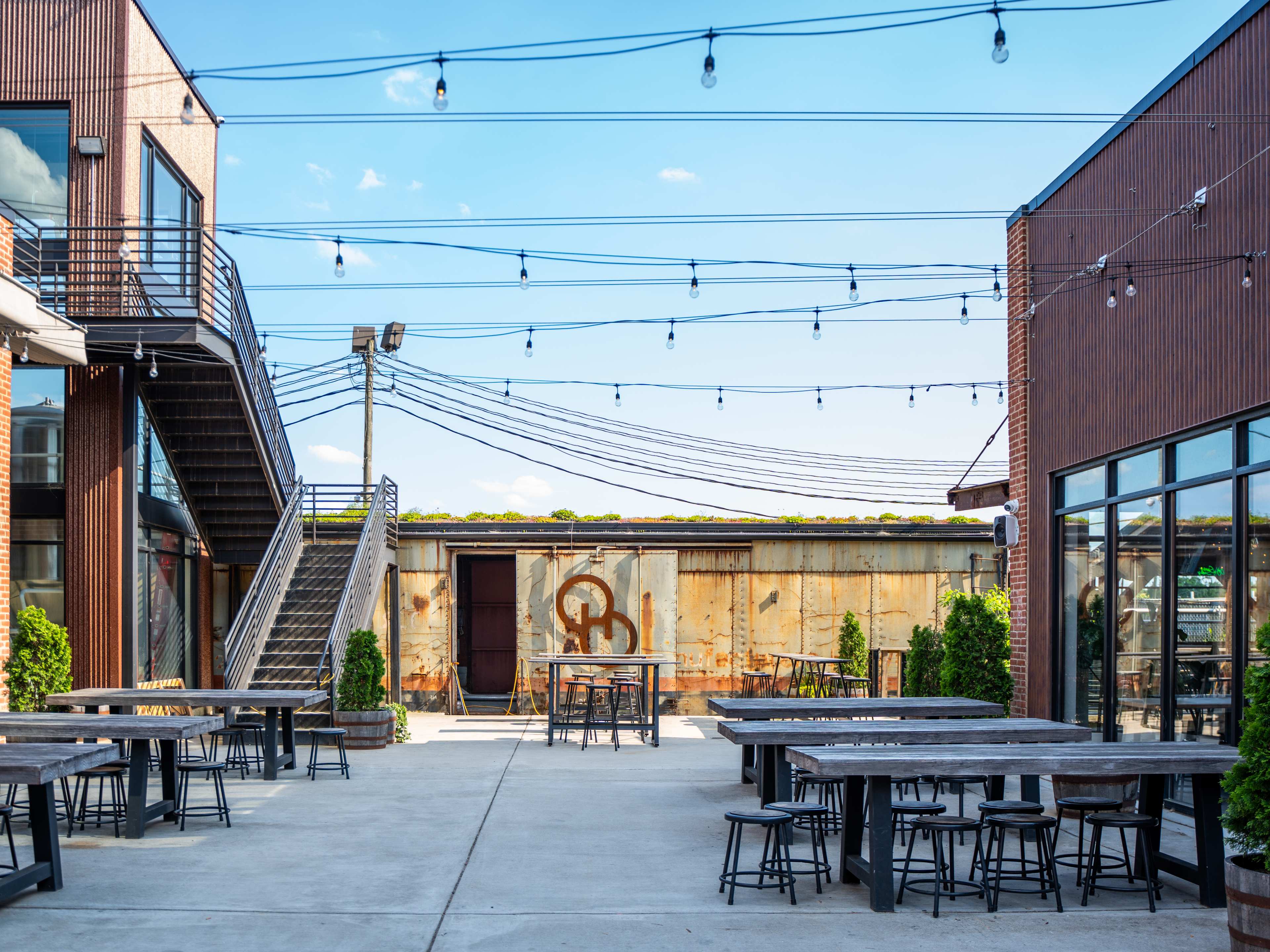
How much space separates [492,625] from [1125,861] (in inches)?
662

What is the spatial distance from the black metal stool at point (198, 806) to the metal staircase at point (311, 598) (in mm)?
2863

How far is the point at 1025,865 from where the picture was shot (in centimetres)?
753

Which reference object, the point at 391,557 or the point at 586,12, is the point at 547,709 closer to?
the point at 391,557

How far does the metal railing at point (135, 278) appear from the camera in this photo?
13.0 metres

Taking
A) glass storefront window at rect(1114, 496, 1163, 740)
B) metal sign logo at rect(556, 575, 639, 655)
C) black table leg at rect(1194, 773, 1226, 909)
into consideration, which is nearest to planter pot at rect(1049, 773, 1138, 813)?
glass storefront window at rect(1114, 496, 1163, 740)

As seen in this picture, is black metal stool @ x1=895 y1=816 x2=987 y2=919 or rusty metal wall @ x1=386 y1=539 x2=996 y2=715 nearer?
black metal stool @ x1=895 y1=816 x2=987 y2=919

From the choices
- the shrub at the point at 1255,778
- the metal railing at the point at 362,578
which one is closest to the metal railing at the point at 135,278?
the metal railing at the point at 362,578

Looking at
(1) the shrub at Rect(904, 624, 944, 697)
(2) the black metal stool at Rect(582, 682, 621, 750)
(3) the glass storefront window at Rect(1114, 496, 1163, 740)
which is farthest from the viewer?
(1) the shrub at Rect(904, 624, 944, 697)

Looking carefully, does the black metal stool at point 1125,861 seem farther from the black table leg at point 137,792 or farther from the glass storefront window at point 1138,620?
the black table leg at point 137,792

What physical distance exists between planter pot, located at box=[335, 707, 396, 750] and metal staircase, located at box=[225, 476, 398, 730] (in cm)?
22

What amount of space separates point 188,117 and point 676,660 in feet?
40.1

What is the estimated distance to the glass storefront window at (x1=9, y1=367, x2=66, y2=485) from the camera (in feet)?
45.0

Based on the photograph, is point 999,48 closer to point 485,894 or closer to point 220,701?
point 485,894

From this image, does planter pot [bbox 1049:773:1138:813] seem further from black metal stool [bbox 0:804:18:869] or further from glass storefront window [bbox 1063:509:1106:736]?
black metal stool [bbox 0:804:18:869]
